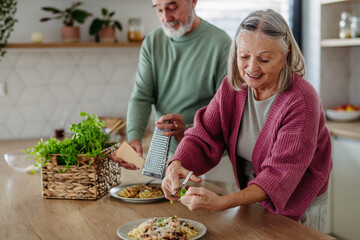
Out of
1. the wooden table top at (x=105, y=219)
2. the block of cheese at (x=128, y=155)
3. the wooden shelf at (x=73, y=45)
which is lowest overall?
the wooden table top at (x=105, y=219)

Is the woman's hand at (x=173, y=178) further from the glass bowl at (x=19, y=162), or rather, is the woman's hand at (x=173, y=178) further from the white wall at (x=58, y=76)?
the white wall at (x=58, y=76)

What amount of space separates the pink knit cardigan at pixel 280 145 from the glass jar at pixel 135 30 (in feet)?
5.48

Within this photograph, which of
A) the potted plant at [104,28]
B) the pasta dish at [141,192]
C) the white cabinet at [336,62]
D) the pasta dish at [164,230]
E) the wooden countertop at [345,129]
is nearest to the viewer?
the pasta dish at [164,230]

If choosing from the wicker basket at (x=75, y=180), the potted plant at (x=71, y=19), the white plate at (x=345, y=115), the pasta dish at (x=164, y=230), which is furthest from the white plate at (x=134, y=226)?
the white plate at (x=345, y=115)

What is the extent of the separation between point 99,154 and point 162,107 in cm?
80

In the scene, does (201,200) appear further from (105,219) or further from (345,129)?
(345,129)

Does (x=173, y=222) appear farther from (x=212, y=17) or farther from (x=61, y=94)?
(x=212, y=17)

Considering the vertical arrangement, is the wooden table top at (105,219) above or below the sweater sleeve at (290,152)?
below

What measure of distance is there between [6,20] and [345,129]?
2403 millimetres

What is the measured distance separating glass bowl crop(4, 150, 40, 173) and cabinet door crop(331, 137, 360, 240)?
204 cm

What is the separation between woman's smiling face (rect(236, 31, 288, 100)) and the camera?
1.60 meters

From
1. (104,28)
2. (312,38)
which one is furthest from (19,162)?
(312,38)

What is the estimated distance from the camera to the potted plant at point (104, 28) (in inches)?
133

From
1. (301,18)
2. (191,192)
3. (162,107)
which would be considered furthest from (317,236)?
(301,18)
